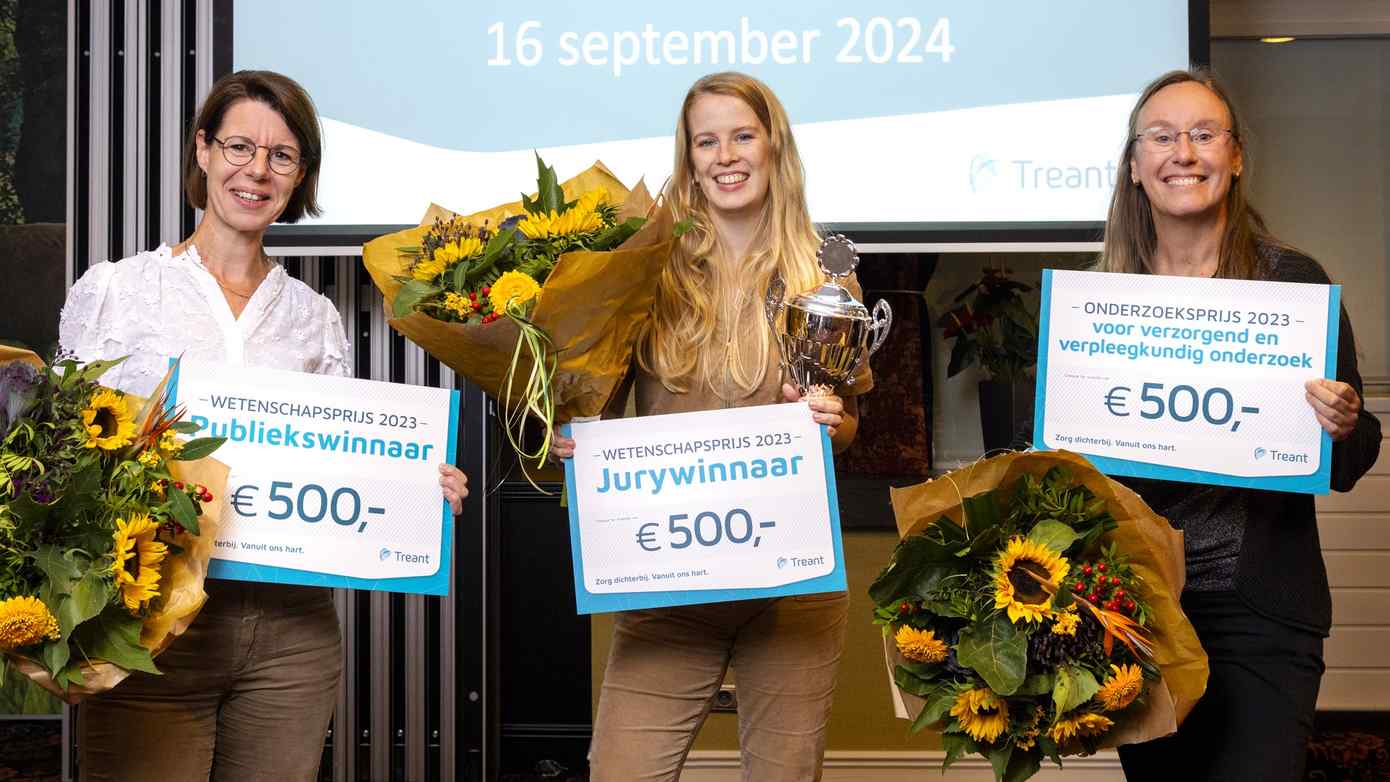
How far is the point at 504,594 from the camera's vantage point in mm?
4156

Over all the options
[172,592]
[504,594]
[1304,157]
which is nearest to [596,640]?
[504,594]

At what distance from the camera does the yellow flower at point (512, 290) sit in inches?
72.1

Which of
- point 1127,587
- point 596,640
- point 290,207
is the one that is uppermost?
point 290,207

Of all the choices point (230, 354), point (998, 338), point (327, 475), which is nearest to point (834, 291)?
point (327, 475)

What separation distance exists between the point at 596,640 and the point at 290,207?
1.88 meters

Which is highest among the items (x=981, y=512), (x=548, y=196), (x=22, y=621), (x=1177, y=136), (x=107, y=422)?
(x=1177, y=136)

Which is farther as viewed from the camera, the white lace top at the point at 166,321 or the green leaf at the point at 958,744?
the white lace top at the point at 166,321

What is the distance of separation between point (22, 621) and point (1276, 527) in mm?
1716

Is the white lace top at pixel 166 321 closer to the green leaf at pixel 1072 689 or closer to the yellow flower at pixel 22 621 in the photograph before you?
the yellow flower at pixel 22 621

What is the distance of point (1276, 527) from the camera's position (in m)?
1.92

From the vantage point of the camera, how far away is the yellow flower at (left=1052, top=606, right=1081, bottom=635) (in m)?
1.68

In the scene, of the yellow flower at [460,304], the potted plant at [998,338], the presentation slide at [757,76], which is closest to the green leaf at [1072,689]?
the yellow flower at [460,304]

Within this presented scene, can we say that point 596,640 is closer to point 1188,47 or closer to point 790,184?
point 790,184

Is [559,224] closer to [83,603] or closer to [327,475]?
[327,475]
